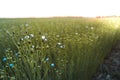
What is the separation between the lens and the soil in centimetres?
316

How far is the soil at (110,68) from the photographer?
316cm

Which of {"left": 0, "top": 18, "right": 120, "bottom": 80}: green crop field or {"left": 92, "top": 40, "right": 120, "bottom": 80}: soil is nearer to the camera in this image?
{"left": 0, "top": 18, "right": 120, "bottom": 80}: green crop field

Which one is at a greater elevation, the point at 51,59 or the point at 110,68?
the point at 51,59

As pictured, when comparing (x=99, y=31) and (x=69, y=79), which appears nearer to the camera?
(x=69, y=79)

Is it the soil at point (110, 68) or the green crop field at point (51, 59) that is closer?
the green crop field at point (51, 59)

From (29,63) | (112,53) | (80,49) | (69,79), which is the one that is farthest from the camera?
(112,53)

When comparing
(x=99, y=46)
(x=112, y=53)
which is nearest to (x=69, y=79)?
(x=99, y=46)

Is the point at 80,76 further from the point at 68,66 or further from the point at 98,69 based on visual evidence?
the point at 98,69

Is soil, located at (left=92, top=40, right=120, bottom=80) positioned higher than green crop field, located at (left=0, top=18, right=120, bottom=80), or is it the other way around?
green crop field, located at (left=0, top=18, right=120, bottom=80)

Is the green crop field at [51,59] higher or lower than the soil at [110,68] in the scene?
higher

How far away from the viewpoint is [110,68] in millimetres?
3457

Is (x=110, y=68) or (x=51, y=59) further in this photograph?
(x=110, y=68)

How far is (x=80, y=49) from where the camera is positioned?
3.18 metres

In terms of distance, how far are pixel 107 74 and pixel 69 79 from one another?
743 millimetres
